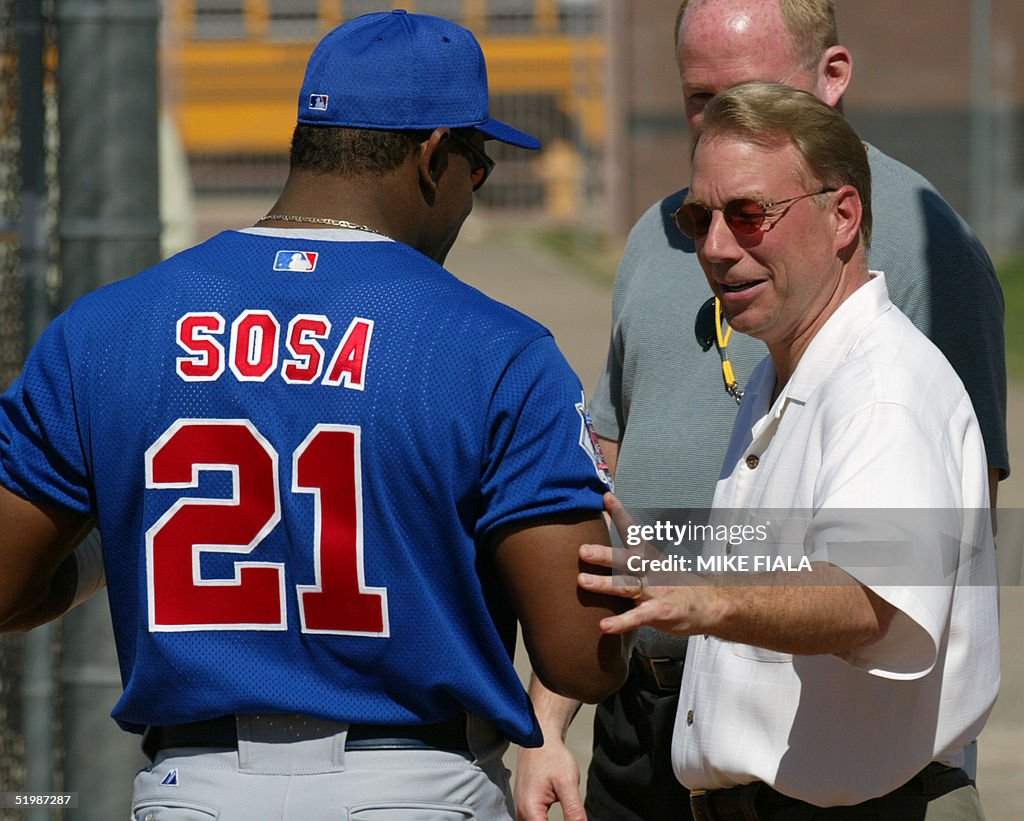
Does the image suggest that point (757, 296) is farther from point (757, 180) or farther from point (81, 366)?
point (81, 366)

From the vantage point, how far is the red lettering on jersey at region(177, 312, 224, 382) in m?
2.11

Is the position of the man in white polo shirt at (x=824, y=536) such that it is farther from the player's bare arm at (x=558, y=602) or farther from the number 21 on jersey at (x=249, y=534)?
the number 21 on jersey at (x=249, y=534)

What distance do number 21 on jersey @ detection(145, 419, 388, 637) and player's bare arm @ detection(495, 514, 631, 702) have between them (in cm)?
19

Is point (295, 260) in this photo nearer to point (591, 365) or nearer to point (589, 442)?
point (589, 442)

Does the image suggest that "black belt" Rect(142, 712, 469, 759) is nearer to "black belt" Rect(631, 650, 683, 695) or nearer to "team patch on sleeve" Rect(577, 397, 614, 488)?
"team patch on sleeve" Rect(577, 397, 614, 488)

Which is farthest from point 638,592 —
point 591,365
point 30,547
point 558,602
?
point 591,365

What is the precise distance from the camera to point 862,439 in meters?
2.10

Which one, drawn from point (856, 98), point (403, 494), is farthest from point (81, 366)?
point (856, 98)

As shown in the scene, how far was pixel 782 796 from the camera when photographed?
240 cm

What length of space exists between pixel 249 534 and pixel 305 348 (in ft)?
0.89

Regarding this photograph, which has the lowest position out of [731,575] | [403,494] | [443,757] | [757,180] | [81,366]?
[443,757]

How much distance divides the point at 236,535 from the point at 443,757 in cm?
43

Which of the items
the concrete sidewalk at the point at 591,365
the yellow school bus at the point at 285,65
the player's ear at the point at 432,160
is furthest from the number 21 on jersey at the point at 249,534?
the yellow school bus at the point at 285,65

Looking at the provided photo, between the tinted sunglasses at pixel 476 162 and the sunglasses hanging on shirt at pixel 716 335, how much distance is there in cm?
75
